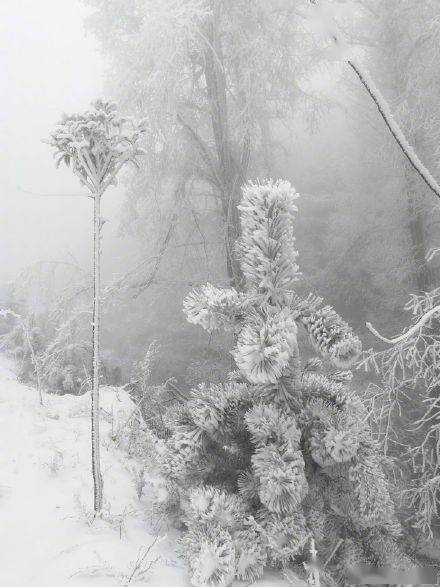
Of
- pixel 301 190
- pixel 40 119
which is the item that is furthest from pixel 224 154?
pixel 40 119

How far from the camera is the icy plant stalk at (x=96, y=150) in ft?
8.91

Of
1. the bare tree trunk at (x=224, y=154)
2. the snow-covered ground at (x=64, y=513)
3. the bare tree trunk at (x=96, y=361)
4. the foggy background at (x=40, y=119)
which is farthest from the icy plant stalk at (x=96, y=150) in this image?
the foggy background at (x=40, y=119)

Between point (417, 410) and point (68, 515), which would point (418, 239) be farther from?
point (68, 515)

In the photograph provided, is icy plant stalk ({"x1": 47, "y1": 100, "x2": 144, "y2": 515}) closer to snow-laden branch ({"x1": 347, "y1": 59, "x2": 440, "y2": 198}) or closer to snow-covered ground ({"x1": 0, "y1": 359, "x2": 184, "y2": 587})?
snow-covered ground ({"x1": 0, "y1": 359, "x2": 184, "y2": 587})

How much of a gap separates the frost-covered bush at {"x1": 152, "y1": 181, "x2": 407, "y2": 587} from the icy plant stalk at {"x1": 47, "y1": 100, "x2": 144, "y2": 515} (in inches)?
23.8

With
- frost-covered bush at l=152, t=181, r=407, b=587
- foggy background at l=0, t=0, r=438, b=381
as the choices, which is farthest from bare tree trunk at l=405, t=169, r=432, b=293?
frost-covered bush at l=152, t=181, r=407, b=587

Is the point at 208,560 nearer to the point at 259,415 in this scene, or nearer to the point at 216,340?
the point at 259,415

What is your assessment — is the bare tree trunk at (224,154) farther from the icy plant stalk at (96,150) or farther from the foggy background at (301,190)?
the icy plant stalk at (96,150)

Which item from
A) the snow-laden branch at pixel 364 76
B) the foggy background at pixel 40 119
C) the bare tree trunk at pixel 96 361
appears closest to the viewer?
the snow-laden branch at pixel 364 76

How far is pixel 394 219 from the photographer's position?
11.0 metres

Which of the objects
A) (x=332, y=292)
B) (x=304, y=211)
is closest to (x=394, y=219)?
(x=332, y=292)

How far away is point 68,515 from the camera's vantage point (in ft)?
9.36

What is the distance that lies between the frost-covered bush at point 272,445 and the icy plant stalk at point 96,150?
605 millimetres

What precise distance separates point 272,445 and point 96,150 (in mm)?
2035
